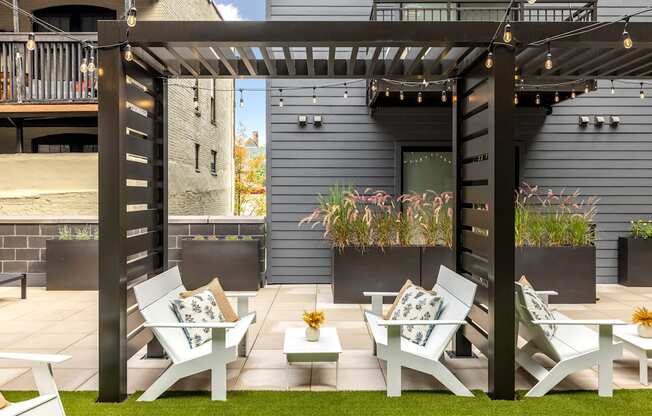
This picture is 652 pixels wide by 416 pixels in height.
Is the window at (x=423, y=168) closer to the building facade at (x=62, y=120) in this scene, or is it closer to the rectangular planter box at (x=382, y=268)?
the rectangular planter box at (x=382, y=268)

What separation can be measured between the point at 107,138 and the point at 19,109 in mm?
6594

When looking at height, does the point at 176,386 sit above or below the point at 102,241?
below

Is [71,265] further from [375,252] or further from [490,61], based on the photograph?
[490,61]

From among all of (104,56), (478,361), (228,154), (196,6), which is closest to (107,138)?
(104,56)

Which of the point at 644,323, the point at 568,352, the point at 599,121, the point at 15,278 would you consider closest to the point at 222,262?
the point at 15,278

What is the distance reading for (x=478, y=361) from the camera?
4336 mm

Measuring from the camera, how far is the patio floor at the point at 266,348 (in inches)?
149

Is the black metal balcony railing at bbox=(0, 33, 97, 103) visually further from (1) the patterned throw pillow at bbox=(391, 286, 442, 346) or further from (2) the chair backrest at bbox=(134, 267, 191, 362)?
(1) the patterned throw pillow at bbox=(391, 286, 442, 346)

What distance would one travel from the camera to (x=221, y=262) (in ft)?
24.5

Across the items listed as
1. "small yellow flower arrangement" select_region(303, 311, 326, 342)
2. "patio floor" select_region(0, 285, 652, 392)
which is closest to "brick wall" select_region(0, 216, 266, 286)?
"patio floor" select_region(0, 285, 652, 392)

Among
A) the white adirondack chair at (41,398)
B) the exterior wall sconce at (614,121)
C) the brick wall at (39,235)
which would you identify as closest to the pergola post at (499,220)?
the white adirondack chair at (41,398)

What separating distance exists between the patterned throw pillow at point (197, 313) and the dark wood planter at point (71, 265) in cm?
438

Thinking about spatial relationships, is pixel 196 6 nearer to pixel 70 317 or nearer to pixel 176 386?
pixel 70 317

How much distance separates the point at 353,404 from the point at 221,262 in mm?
4518
